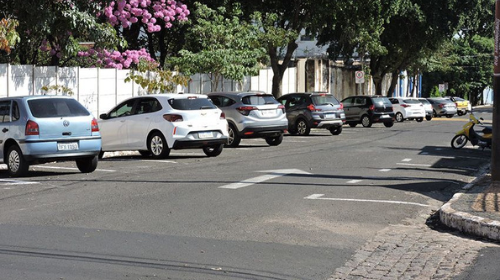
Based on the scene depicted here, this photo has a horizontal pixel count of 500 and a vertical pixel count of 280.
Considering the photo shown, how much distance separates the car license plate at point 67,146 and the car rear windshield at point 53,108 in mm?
557

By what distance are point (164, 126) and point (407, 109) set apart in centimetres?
2875

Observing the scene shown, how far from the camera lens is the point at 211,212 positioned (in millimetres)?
10883

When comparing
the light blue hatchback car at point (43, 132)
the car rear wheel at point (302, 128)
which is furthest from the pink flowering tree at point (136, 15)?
the light blue hatchback car at point (43, 132)

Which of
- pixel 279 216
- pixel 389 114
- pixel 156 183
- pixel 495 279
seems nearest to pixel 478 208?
pixel 279 216

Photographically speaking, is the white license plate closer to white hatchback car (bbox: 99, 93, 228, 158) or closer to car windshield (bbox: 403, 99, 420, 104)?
white hatchback car (bbox: 99, 93, 228, 158)

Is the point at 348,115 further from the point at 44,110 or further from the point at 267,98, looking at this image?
the point at 44,110

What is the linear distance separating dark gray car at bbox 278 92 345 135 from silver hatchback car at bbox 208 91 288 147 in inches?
219

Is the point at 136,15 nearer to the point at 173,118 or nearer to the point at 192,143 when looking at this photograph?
the point at 173,118

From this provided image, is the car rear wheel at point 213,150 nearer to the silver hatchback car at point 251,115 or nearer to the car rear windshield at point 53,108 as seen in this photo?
the silver hatchback car at point 251,115

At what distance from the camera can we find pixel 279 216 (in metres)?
10.6

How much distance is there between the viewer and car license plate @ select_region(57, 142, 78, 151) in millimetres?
15391

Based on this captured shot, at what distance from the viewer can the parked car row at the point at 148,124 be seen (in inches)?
604

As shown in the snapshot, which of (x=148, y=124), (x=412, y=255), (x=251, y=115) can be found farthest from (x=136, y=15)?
(x=412, y=255)

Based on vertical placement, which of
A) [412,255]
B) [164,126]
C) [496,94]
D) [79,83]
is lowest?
[412,255]
